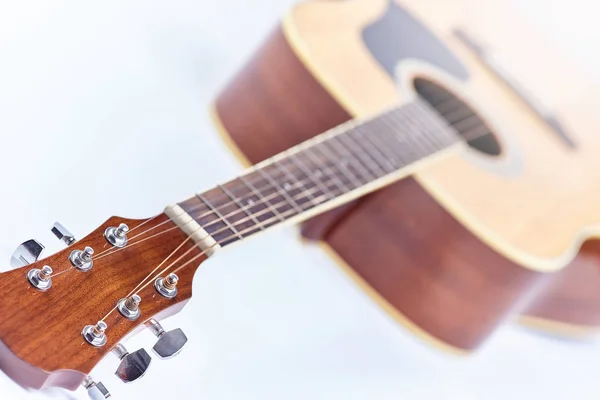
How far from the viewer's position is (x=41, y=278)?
0.58m

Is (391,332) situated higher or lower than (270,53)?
lower

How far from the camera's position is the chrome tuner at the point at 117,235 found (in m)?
0.63

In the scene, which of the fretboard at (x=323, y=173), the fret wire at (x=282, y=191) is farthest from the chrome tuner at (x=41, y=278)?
the fret wire at (x=282, y=191)

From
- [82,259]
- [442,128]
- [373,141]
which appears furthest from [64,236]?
[442,128]

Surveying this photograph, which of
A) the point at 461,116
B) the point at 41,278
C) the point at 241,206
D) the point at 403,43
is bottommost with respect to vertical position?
the point at 461,116

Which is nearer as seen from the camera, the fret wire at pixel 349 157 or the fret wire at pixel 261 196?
the fret wire at pixel 261 196

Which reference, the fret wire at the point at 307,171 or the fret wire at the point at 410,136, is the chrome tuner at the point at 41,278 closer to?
the fret wire at the point at 307,171

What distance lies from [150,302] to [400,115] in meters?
0.47

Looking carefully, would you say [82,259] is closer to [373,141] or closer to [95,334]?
[95,334]

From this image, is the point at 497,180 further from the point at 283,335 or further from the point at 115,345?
the point at 115,345

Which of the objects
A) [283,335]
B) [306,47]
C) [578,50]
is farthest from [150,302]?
[578,50]

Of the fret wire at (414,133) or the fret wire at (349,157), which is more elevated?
the fret wire at (349,157)

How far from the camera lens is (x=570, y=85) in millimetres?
1329

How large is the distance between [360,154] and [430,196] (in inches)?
3.7
